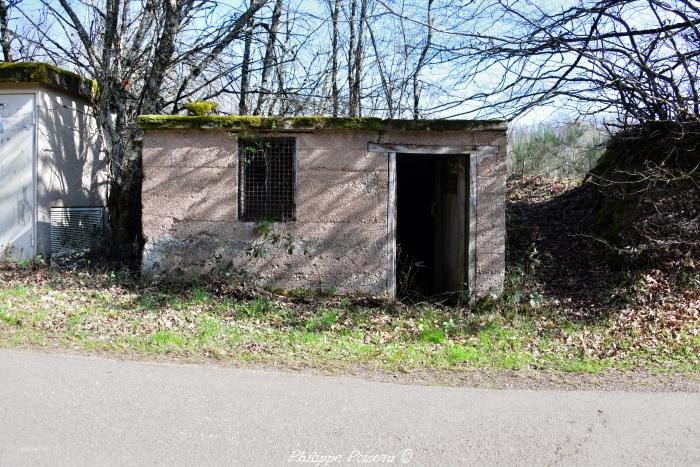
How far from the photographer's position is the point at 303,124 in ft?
30.7

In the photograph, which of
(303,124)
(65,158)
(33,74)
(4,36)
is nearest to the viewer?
(303,124)

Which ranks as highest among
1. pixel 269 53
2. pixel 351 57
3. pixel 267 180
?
pixel 351 57

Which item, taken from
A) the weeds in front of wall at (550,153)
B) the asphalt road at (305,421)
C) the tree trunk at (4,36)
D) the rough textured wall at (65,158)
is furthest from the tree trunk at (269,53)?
the asphalt road at (305,421)

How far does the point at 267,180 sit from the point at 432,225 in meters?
4.42

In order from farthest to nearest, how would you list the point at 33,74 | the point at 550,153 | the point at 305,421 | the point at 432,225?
the point at 550,153 → the point at 432,225 → the point at 33,74 → the point at 305,421

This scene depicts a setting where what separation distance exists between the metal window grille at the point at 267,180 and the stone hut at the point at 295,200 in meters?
0.02

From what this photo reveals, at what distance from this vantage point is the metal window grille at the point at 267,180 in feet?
31.4

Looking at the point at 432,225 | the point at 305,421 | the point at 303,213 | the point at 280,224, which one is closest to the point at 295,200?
the point at 303,213

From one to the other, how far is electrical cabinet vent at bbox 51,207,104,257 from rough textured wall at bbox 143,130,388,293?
2.58m

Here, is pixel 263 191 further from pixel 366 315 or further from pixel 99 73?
pixel 99 73

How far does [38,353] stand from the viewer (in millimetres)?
6352

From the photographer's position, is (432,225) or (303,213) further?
(432,225)

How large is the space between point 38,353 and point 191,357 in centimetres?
150

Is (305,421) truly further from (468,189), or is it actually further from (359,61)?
(359,61)
